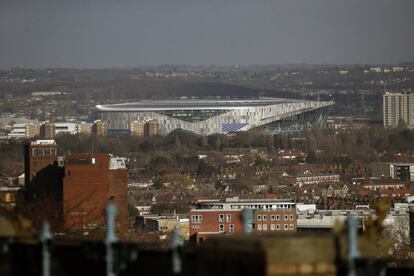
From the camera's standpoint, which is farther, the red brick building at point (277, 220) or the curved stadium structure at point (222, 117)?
the curved stadium structure at point (222, 117)

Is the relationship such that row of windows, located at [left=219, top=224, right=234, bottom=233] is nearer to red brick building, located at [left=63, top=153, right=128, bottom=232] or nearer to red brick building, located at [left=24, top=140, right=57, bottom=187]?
red brick building, located at [left=63, top=153, right=128, bottom=232]

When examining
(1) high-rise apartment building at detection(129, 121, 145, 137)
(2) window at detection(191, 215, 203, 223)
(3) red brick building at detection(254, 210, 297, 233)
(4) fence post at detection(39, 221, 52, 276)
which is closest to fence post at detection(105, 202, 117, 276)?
(4) fence post at detection(39, 221, 52, 276)

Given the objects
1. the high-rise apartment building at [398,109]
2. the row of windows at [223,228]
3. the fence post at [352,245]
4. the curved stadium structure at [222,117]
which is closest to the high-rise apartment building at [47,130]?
the curved stadium structure at [222,117]

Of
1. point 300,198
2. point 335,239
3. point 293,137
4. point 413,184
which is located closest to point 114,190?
point 300,198

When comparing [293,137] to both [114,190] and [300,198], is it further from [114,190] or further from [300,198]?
[114,190]

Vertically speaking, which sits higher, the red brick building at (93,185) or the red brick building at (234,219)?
the red brick building at (93,185)

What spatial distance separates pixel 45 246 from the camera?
21.5ft

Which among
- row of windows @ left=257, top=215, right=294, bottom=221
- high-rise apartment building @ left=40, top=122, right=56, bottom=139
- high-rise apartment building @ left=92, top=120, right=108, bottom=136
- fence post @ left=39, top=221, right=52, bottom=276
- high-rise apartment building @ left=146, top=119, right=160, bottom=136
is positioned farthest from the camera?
high-rise apartment building @ left=146, top=119, right=160, bottom=136

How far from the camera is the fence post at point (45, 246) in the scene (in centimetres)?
643

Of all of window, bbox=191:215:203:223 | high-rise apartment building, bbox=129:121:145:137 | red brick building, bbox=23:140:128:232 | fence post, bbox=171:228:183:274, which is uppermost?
fence post, bbox=171:228:183:274

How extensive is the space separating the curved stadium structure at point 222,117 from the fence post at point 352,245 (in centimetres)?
13393

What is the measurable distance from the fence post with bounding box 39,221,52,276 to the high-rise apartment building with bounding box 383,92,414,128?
460ft

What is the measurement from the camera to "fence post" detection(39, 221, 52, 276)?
21.1 feet

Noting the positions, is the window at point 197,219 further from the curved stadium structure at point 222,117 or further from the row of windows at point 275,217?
the curved stadium structure at point 222,117
